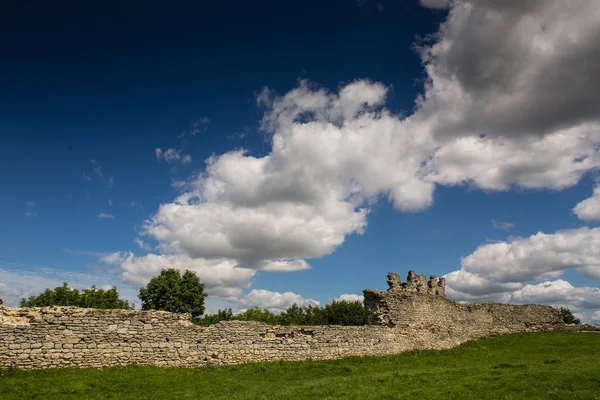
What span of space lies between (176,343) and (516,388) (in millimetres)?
13346

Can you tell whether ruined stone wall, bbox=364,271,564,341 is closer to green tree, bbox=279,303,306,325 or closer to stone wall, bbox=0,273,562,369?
stone wall, bbox=0,273,562,369

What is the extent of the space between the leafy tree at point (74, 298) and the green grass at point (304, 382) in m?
43.2

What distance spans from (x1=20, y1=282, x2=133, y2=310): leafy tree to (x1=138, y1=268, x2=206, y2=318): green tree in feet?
22.4

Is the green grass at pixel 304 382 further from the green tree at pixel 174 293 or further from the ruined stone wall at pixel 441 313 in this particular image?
the green tree at pixel 174 293

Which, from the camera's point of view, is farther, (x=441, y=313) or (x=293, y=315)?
(x=293, y=315)

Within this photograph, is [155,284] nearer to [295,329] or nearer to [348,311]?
[348,311]

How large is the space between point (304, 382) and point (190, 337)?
586 centimetres

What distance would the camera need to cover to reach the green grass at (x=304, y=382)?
1184 centimetres

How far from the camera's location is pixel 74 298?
177 feet

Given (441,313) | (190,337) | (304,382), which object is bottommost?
(304,382)

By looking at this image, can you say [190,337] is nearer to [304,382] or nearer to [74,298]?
[304,382]

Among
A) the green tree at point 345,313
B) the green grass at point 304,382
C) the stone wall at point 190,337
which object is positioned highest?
the green tree at point 345,313

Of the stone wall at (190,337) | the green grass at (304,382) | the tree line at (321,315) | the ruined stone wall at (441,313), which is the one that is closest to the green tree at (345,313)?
the tree line at (321,315)

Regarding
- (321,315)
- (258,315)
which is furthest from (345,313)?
(258,315)
